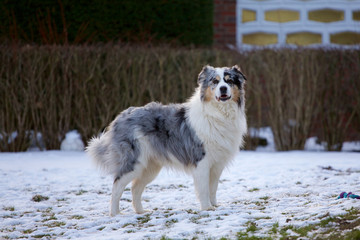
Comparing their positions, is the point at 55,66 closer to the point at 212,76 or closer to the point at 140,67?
the point at 140,67

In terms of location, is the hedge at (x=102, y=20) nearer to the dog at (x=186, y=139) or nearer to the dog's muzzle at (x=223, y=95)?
the dog at (x=186, y=139)

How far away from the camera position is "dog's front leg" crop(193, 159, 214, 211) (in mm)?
5914

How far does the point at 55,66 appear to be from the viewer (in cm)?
1051

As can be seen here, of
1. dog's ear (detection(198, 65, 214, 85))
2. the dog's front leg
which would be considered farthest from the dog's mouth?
the dog's front leg

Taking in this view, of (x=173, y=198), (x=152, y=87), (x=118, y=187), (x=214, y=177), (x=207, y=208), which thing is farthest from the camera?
(x=152, y=87)

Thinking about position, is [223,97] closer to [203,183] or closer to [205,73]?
[205,73]

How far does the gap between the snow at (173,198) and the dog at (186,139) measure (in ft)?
1.14

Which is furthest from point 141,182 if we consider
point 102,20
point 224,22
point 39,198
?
point 224,22

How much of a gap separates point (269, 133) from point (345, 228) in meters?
6.83

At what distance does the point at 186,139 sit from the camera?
238 inches

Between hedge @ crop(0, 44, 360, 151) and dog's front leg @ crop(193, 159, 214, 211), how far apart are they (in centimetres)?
500

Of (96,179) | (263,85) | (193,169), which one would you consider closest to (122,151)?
(193,169)

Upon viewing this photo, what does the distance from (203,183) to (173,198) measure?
117cm

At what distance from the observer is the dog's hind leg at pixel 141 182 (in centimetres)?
623
